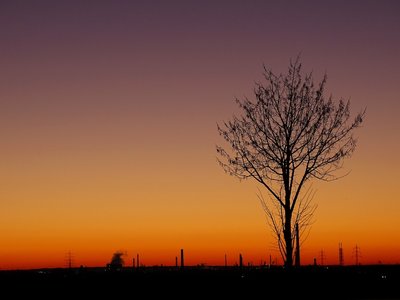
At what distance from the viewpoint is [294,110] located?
2725 cm

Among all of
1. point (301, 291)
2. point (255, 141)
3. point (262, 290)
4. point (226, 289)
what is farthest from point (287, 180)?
point (226, 289)

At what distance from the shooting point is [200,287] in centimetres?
4066

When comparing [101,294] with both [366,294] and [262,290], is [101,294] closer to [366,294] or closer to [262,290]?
[262,290]

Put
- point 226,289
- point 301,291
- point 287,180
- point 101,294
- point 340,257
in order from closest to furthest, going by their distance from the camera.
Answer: point 287,180 < point 301,291 < point 101,294 < point 226,289 < point 340,257

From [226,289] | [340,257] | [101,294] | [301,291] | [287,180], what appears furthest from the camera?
[340,257]

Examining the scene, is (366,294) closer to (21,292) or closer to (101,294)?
(101,294)

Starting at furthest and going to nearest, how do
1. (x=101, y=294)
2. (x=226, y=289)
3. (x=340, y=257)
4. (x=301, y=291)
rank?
1. (x=340, y=257)
2. (x=226, y=289)
3. (x=101, y=294)
4. (x=301, y=291)

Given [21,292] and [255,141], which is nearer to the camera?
[255,141]

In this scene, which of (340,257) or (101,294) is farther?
(340,257)


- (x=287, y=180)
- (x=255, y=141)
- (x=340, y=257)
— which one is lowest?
(x=340, y=257)

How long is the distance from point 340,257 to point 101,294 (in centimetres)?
11148

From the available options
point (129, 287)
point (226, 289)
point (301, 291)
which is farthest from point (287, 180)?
point (129, 287)

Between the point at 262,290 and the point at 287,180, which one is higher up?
the point at 287,180

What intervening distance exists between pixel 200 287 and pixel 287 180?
1626 cm
